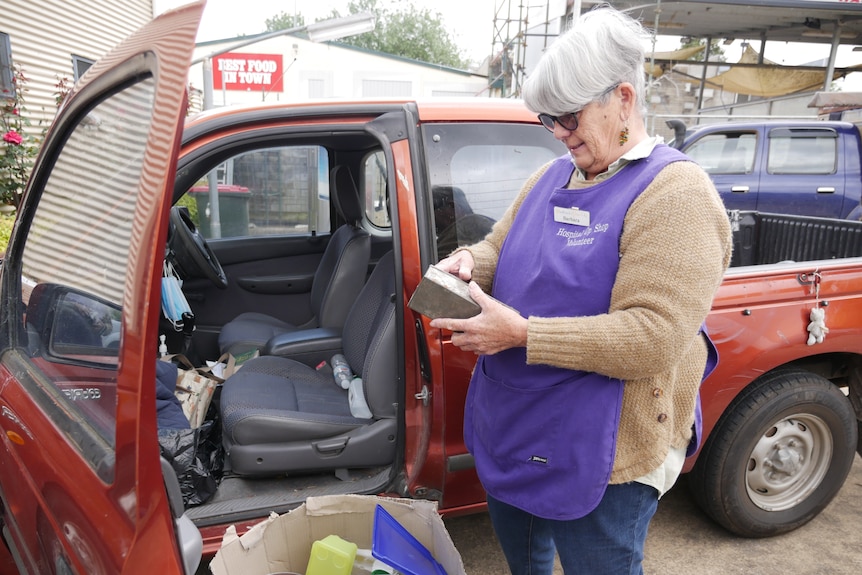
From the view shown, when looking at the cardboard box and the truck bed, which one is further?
the truck bed

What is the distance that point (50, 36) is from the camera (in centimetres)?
992

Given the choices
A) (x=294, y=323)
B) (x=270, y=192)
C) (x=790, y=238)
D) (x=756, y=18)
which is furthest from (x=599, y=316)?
(x=756, y=18)

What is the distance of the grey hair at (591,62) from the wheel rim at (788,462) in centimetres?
184

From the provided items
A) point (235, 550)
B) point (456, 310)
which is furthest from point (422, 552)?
point (456, 310)

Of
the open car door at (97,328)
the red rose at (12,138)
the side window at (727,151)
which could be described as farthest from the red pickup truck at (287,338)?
the red rose at (12,138)

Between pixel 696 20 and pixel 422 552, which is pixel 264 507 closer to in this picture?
pixel 422 552

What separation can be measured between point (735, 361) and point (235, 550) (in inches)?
71.4

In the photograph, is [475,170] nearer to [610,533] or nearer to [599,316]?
[599,316]

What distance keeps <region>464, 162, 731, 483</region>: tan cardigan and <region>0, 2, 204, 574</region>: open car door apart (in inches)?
29.1

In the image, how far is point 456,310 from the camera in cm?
136

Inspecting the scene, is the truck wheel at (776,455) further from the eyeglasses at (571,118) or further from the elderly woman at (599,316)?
the eyeglasses at (571,118)

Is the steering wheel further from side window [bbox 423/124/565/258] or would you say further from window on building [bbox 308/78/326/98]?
window on building [bbox 308/78/326/98]

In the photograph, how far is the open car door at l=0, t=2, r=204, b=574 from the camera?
99 cm

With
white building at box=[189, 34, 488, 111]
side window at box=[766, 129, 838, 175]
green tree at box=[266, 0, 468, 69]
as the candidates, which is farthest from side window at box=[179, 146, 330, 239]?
green tree at box=[266, 0, 468, 69]
